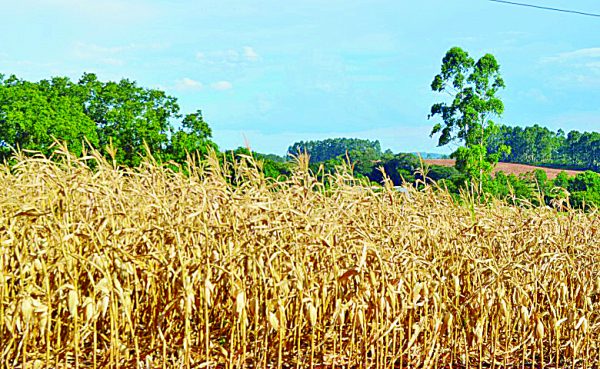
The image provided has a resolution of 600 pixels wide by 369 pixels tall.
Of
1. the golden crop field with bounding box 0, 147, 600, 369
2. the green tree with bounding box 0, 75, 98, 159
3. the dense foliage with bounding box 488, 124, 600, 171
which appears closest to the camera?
the golden crop field with bounding box 0, 147, 600, 369

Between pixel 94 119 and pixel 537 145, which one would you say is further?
pixel 537 145

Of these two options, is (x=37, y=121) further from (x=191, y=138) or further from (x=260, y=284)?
(x=260, y=284)

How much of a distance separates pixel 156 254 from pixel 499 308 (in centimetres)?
215

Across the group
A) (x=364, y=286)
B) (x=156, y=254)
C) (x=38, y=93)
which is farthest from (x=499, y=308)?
(x=38, y=93)

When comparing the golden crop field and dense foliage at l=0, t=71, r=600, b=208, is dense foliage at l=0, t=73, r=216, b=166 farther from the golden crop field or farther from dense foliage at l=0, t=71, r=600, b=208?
the golden crop field

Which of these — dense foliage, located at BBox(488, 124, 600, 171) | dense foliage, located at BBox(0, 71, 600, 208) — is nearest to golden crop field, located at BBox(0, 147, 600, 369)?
dense foliage, located at BBox(0, 71, 600, 208)

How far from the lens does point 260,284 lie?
4.09m

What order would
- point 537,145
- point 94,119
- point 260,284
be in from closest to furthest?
point 260,284, point 94,119, point 537,145

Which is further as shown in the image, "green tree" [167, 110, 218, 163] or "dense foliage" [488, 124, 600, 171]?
"dense foliage" [488, 124, 600, 171]

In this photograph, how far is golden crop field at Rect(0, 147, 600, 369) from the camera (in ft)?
12.5

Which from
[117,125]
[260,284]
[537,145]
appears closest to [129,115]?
[117,125]

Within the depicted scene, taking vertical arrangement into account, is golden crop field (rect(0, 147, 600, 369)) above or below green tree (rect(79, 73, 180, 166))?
below

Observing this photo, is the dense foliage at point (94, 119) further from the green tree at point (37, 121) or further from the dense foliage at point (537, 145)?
the dense foliage at point (537, 145)

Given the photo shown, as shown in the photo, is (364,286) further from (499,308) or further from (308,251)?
(499,308)
